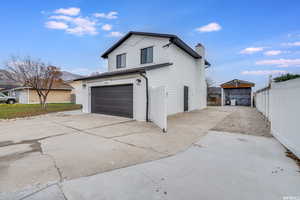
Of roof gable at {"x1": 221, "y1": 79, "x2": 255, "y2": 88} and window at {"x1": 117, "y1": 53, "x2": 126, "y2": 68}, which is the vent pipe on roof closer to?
window at {"x1": 117, "y1": 53, "x2": 126, "y2": 68}

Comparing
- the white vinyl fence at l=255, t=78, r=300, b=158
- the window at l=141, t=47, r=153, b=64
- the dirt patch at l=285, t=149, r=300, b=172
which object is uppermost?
the window at l=141, t=47, r=153, b=64

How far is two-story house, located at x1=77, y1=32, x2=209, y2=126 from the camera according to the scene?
28.6ft

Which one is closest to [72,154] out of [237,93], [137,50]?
[137,50]

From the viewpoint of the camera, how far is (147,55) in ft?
39.1

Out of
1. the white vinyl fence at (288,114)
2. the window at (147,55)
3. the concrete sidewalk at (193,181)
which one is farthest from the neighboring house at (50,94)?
the white vinyl fence at (288,114)

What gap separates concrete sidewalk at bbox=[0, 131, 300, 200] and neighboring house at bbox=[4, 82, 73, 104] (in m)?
25.5

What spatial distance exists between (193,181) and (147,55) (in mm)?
10795

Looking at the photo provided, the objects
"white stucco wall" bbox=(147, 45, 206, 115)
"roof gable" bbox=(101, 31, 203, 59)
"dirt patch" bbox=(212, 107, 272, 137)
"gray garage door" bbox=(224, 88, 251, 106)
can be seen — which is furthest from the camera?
"gray garage door" bbox=(224, 88, 251, 106)

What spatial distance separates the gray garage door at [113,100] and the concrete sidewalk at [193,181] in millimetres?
6273

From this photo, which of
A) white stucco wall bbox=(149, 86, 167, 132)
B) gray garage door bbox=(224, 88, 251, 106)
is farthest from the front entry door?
gray garage door bbox=(224, 88, 251, 106)

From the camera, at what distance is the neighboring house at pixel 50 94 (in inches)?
951

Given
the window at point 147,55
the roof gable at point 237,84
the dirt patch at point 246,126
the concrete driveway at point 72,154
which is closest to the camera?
the concrete driveway at point 72,154

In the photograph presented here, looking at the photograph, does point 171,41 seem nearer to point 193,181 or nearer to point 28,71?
point 193,181

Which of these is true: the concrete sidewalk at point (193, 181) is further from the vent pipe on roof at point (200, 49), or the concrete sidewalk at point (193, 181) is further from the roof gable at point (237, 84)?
the roof gable at point (237, 84)
